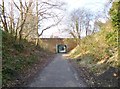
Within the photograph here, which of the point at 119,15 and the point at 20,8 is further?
the point at 20,8

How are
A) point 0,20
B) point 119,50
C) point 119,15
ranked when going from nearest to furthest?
1. point 119,50
2. point 119,15
3. point 0,20

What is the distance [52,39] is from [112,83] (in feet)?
179

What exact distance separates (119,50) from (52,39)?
50.2 meters

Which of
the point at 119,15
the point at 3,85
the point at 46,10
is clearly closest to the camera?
the point at 3,85

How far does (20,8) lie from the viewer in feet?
83.1

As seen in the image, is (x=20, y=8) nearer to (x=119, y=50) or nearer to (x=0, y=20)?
(x=0, y=20)

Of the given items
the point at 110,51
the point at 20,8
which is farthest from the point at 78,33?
the point at 110,51

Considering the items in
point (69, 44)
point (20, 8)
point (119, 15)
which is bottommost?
point (69, 44)

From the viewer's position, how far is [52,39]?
214 ft

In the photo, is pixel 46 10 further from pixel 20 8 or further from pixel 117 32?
pixel 117 32

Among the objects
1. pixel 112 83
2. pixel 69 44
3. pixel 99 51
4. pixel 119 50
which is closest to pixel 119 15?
pixel 119 50

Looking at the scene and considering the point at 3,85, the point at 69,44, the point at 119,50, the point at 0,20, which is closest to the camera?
the point at 3,85

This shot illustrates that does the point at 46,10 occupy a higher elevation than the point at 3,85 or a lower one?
higher

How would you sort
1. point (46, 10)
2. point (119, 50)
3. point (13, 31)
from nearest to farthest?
point (119, 50)
point (13, 31)
point (46, 10)
